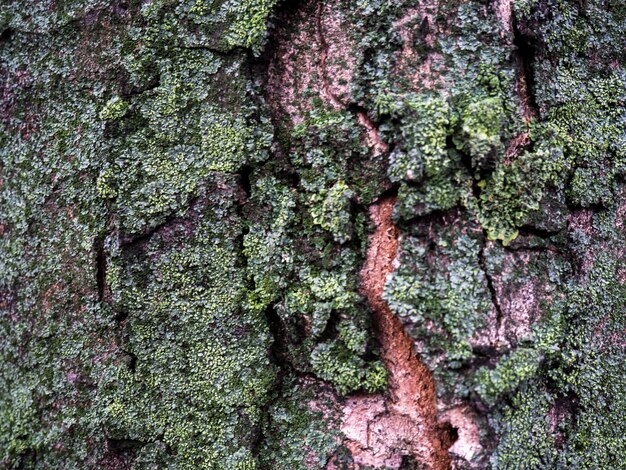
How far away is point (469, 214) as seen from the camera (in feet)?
3.38

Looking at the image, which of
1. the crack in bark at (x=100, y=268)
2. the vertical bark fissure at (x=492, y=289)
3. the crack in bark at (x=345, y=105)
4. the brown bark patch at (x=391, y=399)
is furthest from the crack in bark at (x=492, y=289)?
the crack in bark at (x=100, y=268)

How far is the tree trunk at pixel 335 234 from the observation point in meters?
1.02

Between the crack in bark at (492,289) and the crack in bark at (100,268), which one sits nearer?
the crack in bark at (492,289)

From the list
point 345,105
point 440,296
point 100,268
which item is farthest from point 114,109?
point 440,296

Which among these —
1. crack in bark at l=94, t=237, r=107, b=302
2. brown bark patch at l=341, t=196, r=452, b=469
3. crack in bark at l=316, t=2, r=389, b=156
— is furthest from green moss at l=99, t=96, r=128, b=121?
brown bark patch at l=341, t=196, r=452, b=469

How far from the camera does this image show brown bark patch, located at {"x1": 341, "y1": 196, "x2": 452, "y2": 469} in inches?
41.6

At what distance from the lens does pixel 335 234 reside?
3.50 ft

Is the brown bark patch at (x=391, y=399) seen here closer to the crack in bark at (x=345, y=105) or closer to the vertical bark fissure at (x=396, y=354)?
the vertical bark fissure at (x=396, y=354)

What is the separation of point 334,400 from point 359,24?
30.7 inches

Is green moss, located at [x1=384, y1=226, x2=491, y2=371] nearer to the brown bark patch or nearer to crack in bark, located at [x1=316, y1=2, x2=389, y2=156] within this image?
the brown bark patch

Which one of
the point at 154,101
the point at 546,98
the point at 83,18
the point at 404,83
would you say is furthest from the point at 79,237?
the point at 546,98

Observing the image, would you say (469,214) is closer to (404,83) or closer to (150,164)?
(404,83)

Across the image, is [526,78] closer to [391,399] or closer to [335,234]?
[335,234]

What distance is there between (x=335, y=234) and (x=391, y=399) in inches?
14.0
